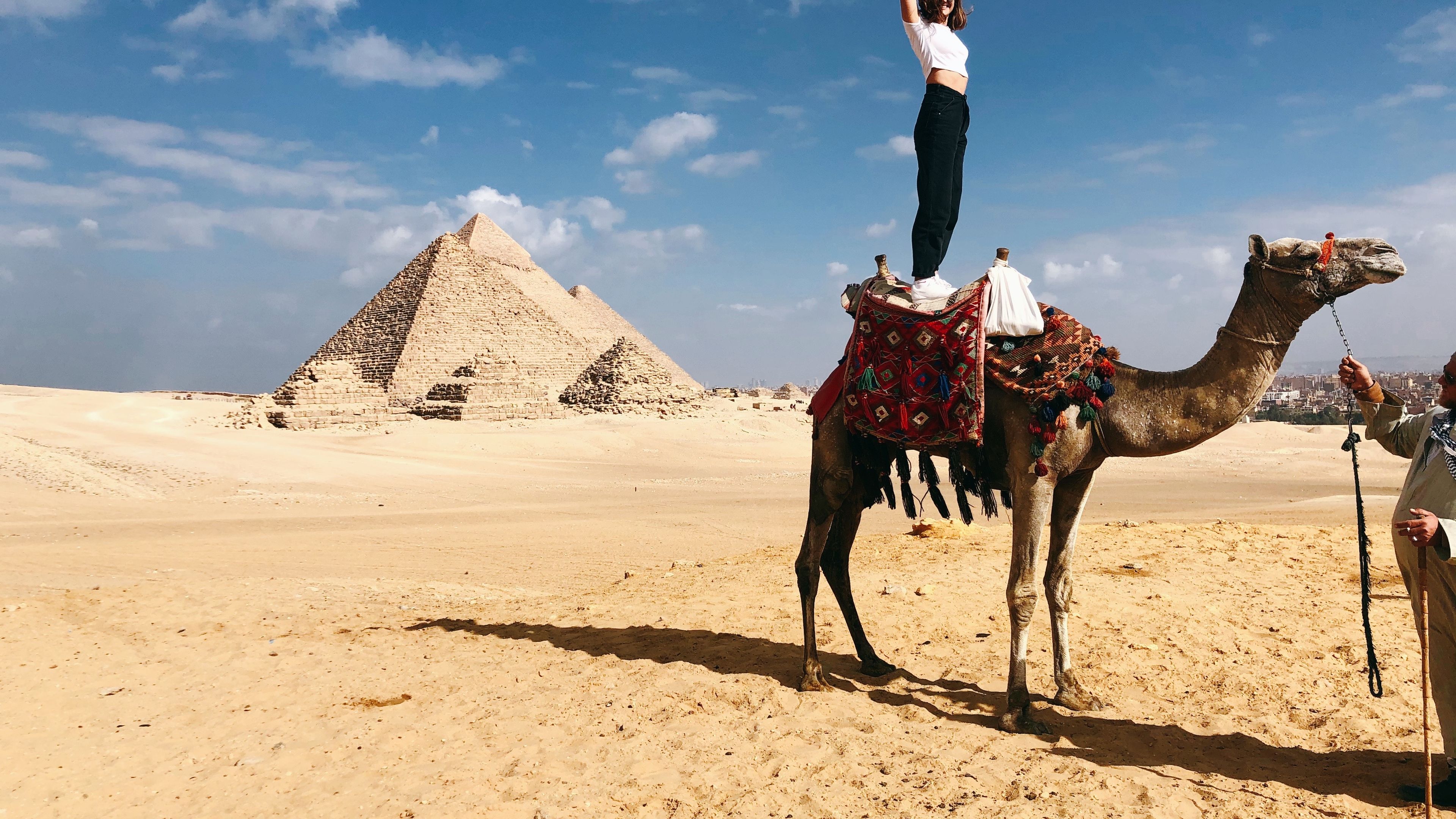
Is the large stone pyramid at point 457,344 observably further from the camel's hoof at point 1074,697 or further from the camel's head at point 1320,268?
the camel's head at point 1320,268

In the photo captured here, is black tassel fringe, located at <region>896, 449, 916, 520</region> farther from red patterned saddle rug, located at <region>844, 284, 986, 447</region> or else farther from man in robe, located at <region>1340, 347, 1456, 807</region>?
man in robe, located at <region>1340, 347, 1456, 807</region>

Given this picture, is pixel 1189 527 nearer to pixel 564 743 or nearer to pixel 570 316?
pixel 564 743

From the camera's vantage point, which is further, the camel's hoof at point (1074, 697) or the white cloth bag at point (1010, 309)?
the camel's hoof at point (1074, 697)

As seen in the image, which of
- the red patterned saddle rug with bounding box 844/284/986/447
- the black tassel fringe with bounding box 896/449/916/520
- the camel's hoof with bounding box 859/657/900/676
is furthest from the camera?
the camel's hoof with bounding box 859/657/900/676

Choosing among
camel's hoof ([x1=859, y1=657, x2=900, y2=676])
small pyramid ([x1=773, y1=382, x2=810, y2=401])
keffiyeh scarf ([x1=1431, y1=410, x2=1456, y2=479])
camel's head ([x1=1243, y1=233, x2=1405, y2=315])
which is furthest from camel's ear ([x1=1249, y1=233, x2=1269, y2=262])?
small pyramid ([x1=773, y1=382, x2=810, y2=401])

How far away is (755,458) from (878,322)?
2812cm

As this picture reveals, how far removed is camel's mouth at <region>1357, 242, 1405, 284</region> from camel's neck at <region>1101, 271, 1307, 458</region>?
Answer: 0.99 feet

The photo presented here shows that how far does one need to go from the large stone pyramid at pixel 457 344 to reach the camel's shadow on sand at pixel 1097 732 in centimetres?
4258

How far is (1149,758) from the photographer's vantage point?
3811 mm

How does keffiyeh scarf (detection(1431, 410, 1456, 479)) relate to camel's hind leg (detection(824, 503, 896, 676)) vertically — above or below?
above

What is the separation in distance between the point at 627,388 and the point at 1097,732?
4341 centimetres

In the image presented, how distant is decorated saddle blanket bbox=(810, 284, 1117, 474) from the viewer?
13.2ft

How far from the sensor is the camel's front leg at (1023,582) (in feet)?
13.3

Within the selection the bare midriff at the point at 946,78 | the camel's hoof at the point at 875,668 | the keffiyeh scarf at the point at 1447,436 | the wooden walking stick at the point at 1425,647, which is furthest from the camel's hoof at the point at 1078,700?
the bare midriff at the point at 946,78
